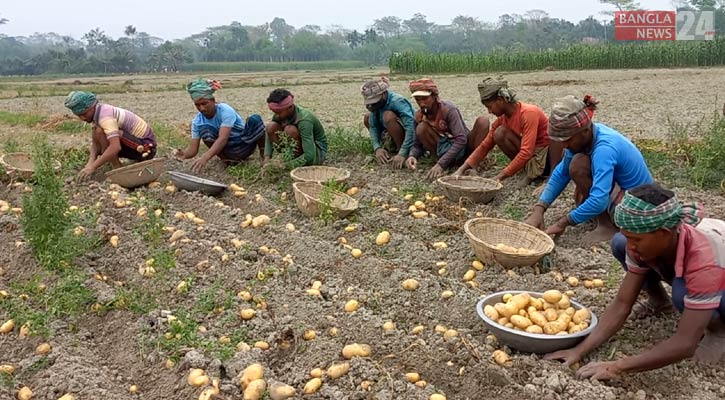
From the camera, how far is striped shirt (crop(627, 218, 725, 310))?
2516mm

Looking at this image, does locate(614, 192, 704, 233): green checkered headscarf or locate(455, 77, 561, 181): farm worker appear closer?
locate(614, 192, 704, 233): green checkered headscarf

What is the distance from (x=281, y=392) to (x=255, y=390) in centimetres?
12

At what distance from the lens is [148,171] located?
6.07 m

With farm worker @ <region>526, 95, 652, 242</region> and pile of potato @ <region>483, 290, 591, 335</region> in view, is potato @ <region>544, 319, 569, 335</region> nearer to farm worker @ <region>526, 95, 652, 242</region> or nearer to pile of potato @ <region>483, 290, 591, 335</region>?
pile of potato @ <region>483, 290, 591, 335</region>

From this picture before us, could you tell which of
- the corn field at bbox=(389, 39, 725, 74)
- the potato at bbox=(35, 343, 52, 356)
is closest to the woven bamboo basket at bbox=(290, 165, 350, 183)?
the potato at bbox=(35, 343, 52, 356)

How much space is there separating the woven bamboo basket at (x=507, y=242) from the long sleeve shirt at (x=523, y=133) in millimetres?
1319

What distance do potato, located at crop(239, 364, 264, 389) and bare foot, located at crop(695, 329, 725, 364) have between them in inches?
81.1

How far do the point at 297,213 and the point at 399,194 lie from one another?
3.31 feet

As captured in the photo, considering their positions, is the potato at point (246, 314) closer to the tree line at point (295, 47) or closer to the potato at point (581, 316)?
the potato at point (581, 316)

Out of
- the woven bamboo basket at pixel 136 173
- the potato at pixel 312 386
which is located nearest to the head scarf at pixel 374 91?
the woven bamboo basket at pixel 136 173

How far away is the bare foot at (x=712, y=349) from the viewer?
2.91 m

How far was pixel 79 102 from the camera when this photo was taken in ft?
19.5

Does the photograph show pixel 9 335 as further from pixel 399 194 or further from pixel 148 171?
pixel 399 194

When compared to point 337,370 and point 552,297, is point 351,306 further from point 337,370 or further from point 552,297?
point 552,297
